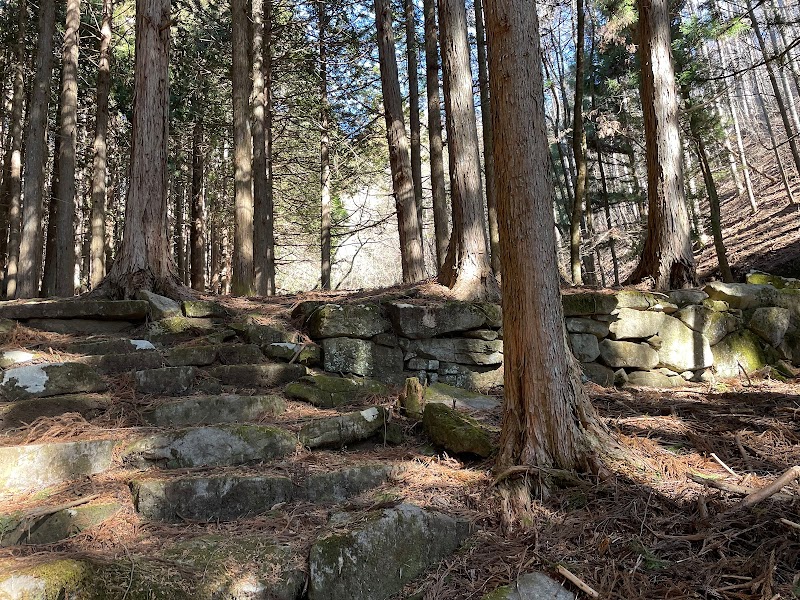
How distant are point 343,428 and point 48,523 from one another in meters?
1.84

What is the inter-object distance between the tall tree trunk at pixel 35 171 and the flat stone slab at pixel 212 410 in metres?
7.67

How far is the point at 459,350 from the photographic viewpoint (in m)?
5.86

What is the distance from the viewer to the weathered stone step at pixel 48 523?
2.67 metres

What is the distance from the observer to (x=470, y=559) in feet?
9.18

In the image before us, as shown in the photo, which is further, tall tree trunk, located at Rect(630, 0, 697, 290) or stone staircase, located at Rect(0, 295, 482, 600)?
tall tree trunk, located at Rect(630, 0, 697, 290)

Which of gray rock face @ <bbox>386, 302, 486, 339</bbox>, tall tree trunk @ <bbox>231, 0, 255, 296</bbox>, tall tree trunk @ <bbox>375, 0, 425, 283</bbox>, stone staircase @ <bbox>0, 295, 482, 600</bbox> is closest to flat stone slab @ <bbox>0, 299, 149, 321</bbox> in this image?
stone staircase @ <bbox>0, 295, 482, 600</bbox>

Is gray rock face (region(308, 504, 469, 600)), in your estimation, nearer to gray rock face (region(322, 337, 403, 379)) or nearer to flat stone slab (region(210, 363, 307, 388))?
flat stone slab (region(210, 363, 307, 388))

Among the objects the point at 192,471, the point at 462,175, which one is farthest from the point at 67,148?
the point at 192,471

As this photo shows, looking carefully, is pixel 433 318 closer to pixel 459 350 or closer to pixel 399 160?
pixel 459 350

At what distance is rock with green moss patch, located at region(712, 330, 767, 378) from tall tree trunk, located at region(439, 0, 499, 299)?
111 inches

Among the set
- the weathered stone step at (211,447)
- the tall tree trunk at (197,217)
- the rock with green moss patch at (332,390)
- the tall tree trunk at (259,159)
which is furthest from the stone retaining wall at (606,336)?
the tall tree trunk at (197,217)

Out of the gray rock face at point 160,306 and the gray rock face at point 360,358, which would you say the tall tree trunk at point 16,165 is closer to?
the gray rock face at point 160,306

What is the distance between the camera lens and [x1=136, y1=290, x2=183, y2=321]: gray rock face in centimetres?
545

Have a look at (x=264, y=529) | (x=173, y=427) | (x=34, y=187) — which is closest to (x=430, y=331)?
(x=173, y=427)
